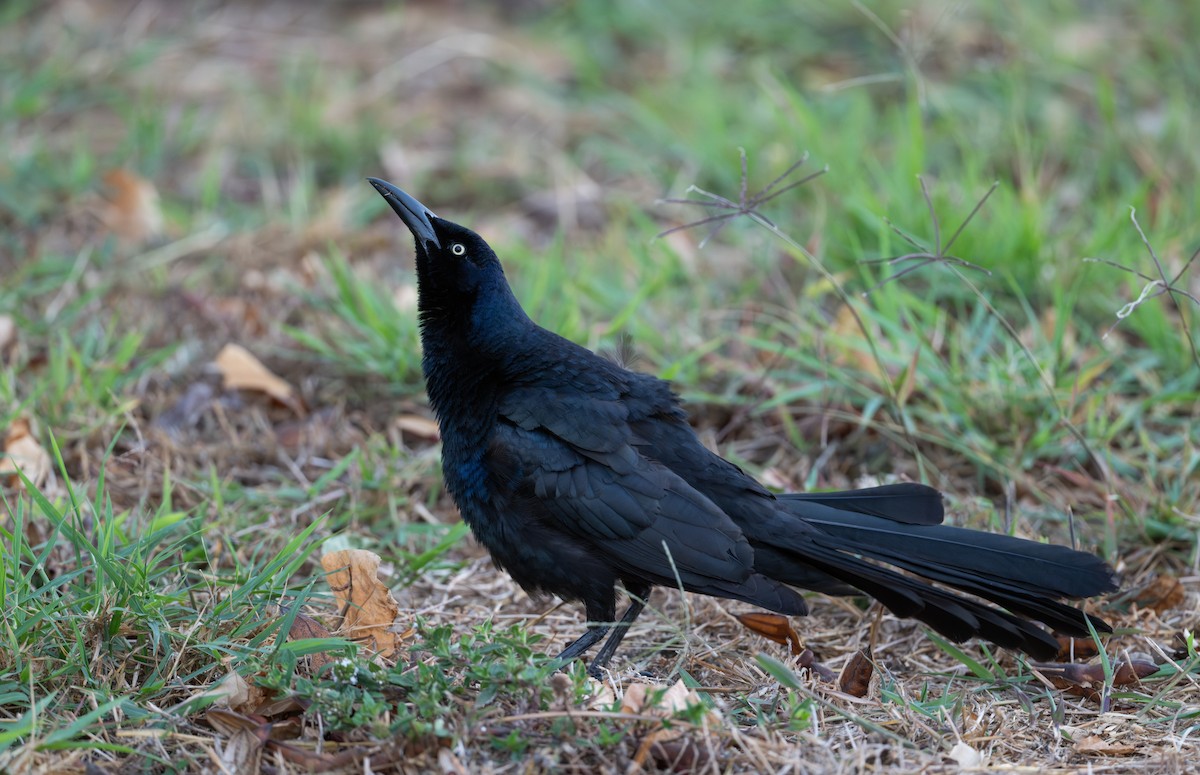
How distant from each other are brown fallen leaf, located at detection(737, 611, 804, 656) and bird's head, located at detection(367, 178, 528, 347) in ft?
3.37

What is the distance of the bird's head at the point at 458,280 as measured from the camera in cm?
319

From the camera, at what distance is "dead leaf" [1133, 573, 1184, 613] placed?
3.16 m

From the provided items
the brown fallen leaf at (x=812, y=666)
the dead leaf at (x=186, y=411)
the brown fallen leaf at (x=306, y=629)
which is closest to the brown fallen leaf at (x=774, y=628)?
the brown fallen leaf at (x=812, y=666)

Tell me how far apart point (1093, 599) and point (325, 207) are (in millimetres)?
3628

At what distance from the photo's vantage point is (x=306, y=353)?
4309mm

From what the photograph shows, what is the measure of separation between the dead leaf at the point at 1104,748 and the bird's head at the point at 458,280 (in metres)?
1.74

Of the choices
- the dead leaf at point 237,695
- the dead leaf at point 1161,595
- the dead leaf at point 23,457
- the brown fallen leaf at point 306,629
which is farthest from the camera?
the dead leaf at point 23,457

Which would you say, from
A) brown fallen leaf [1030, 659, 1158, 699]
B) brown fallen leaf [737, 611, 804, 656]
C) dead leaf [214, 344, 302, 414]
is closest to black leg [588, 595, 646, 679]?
brown fallen leaf [737, 611, 804, 656]

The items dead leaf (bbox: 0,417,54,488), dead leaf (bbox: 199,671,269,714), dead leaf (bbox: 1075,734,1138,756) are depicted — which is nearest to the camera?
dead leaf (bbox: 199,671,269,714)

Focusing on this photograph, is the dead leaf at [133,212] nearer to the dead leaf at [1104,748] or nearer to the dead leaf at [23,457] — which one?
the dead leaf at [23,457]

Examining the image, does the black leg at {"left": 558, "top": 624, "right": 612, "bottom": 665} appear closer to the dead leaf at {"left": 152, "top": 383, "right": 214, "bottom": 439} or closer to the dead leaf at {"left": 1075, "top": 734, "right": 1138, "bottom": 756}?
the dead leaf at {"left": 1075, "top": 734, "right": 1138, "bottom": 756}

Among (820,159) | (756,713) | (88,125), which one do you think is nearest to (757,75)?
(820,159)

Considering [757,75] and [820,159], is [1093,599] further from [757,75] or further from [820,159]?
[757,75]

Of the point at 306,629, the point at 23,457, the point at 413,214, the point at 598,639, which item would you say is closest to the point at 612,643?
the point at 598,639
